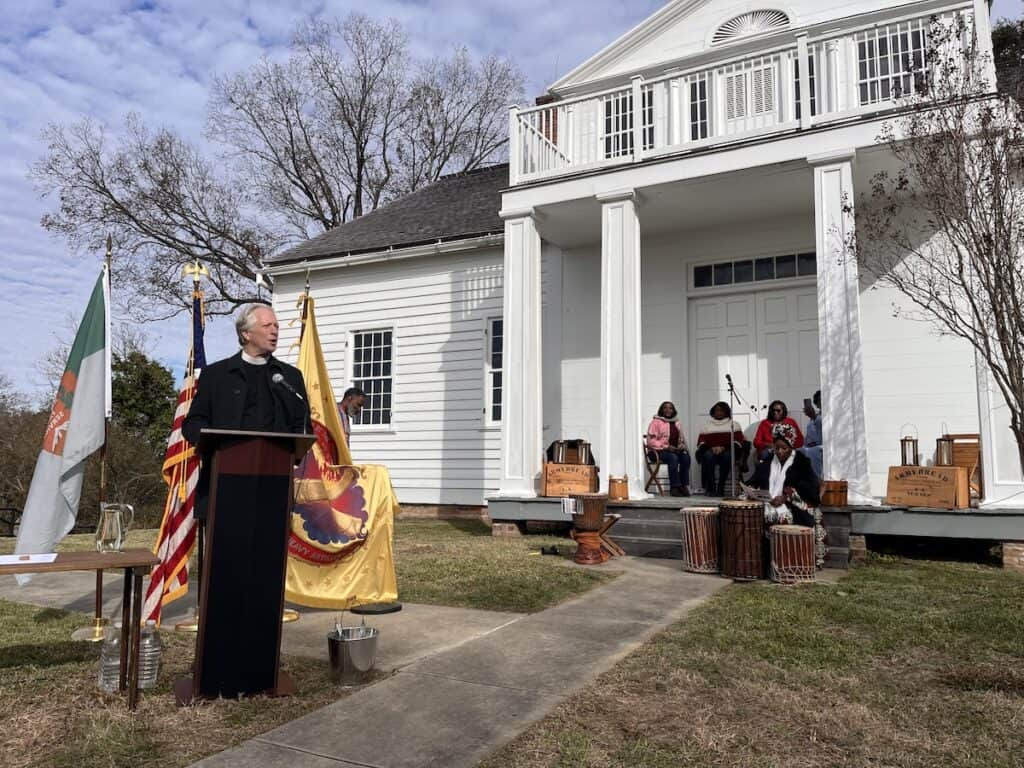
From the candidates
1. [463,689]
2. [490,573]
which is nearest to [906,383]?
[490,573]

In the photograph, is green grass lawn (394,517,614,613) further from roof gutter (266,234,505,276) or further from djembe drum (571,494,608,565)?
roof gutter (266,234,505,276)

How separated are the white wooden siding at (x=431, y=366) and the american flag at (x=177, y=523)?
7.93 m

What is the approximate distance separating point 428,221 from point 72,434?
10.7 m

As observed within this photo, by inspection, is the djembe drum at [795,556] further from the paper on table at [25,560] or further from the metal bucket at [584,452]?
the paper on table at [25,560]

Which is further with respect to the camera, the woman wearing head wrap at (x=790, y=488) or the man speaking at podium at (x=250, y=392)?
the woman wearing head wrap at (x=790, y=488)

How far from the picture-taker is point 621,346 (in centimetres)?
980

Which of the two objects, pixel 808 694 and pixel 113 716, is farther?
pixel 808 694

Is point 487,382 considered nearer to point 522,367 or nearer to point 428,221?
point 522,367

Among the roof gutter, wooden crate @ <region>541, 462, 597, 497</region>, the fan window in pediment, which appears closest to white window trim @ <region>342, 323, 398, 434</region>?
the roof gutter

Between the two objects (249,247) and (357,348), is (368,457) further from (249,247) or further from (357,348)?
(249,247)

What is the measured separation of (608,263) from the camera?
1005 centimetres

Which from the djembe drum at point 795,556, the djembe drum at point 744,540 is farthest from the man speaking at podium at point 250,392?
the djembe drum at point 795,556

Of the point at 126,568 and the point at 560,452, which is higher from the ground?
the point at 560,452

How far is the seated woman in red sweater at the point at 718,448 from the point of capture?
34.9 feet
